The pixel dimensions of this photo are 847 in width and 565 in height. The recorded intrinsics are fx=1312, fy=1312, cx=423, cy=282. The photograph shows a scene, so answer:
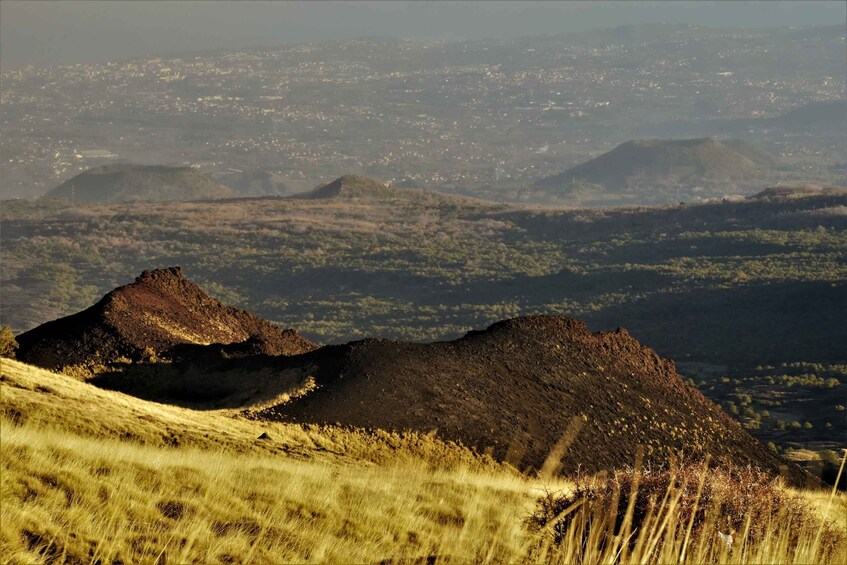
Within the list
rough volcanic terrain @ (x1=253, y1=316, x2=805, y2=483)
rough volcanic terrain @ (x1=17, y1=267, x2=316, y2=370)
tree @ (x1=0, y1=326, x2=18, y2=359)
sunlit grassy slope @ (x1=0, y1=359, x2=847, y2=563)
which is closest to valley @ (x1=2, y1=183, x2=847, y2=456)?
rough volcanic terrain @ (x1=253, y1=316, x2=805, y2=483)

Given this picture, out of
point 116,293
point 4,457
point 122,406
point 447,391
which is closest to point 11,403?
point 122,406

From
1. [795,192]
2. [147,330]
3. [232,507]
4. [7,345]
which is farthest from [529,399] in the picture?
[795,192]

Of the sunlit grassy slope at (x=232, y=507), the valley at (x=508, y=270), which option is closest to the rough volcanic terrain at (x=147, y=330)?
the sunlit grassy slope at (x=232, y=507)

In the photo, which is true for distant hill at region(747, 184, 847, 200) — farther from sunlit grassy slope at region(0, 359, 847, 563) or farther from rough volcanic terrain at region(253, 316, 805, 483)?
sunlit grassy slope at region(0, 359, 847, 563)

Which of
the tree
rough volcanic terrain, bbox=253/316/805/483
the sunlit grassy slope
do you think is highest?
the sunlit grassy slope

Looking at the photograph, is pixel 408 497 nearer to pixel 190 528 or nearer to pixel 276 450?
pixel 190 528

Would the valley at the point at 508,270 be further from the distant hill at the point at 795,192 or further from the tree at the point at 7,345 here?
the tree at the point at 7,345
